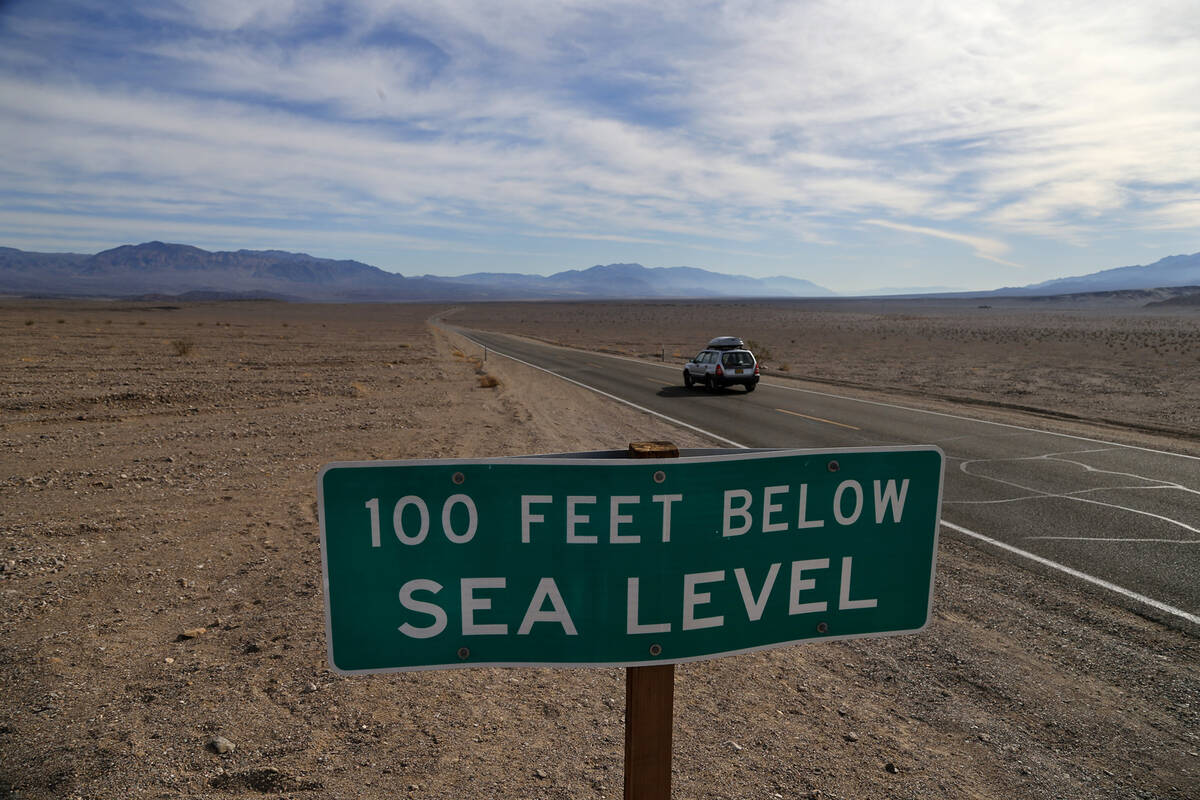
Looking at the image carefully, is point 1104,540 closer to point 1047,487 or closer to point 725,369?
point 1047,487

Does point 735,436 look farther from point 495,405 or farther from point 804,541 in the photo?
point 804,541

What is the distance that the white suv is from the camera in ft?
70.3

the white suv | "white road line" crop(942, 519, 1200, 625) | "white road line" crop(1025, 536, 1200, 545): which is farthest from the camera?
the white suv

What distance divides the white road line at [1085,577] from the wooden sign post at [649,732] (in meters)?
6.15

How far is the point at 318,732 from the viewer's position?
4039mm

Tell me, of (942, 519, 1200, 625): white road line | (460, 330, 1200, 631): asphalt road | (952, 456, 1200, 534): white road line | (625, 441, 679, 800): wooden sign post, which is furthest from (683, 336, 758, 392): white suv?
(625, 441, 679, 800): wooden sign post

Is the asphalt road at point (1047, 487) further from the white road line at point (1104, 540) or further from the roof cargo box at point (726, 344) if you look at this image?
the roof cargo box at point (726, 344)

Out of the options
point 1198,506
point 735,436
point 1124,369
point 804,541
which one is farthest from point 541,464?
point 1124,369

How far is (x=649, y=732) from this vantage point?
1816 millimetres

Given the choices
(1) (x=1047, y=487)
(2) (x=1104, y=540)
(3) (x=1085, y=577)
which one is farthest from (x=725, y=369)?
(3) (x=1085, y=577)

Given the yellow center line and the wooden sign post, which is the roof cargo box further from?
the wooden sign post

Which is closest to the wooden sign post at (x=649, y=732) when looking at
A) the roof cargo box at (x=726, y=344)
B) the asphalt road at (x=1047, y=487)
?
the asphalt road at (x=1047, y=487)

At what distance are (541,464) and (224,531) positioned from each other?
699 centimetres

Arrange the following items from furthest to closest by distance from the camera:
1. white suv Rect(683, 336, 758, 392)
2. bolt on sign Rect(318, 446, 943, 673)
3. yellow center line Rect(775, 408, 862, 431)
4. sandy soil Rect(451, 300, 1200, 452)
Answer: white suv Rect(683, 336, 758, 392)
sandy soil Rect(451, 300, 1200, 452)
yellow center line Rect(775, 408, 862, 431)
bolt on sign Rect(318, 446, 943, 673)
